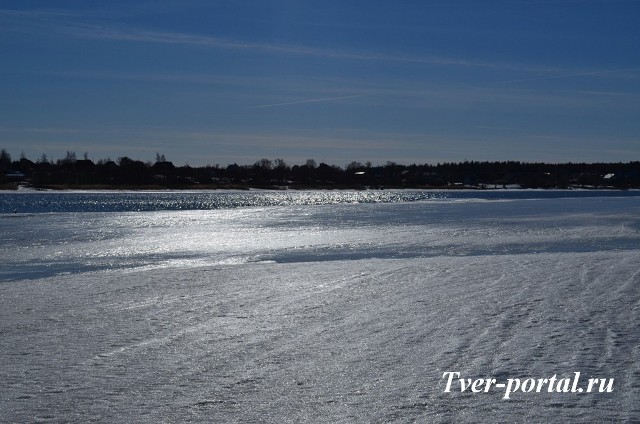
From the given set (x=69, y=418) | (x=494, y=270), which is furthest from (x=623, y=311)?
(x=69, y=418)

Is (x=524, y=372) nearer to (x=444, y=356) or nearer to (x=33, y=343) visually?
(x=444, y=356)

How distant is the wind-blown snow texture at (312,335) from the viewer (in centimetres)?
650

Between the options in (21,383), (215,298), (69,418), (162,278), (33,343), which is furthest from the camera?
(162,278)

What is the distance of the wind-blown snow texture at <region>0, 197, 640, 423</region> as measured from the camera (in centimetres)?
650

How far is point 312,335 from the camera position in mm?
9102

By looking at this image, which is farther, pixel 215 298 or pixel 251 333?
pixel 215 298

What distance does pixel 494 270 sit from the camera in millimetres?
15023

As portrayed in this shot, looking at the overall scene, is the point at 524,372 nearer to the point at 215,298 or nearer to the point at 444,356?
the point at 444,356

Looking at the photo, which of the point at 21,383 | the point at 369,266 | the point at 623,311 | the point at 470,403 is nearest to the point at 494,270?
the point at 369,266

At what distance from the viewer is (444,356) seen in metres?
8.00

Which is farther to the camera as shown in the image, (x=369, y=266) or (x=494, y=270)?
(x=369, y=266)

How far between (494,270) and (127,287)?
276 inches

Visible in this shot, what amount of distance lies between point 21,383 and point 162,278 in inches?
284

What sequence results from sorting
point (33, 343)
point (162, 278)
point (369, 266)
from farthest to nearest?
point (369, 266) → point (162, 278) → point (33, 343)
